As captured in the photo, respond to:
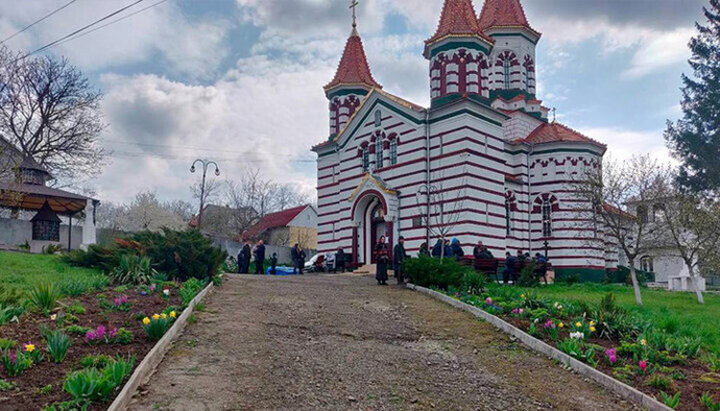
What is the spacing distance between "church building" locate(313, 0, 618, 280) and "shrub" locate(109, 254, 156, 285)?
12.4 m

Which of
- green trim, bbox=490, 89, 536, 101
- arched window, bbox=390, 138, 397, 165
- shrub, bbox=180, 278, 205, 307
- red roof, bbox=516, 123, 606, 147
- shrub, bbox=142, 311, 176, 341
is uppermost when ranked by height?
green trim, bbox=490, 89, 536, 101

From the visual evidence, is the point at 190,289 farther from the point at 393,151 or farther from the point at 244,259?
the point at 393,151

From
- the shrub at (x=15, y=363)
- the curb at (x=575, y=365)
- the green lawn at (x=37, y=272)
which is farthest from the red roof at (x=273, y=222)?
the shrub at (x=15, y=363)

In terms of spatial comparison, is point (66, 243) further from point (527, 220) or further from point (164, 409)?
point (164, 409)

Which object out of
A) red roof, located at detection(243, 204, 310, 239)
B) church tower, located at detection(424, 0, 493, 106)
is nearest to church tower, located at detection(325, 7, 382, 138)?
church tower, located at detection(424, 0, 493, 106)

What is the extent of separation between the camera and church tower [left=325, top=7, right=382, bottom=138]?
32.7m

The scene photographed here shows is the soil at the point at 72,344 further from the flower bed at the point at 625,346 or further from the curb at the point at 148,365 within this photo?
the flower bed at the point at 625,346

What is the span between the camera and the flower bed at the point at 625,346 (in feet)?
26.1

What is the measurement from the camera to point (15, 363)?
6.94 metres

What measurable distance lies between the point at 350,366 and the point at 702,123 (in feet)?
107

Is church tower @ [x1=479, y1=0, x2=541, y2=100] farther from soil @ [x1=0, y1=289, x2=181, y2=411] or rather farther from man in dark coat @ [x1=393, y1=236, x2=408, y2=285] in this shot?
soil @ [x1=0, y1=289, x2=181, y2=411]

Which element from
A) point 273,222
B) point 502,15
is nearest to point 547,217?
point 502,15

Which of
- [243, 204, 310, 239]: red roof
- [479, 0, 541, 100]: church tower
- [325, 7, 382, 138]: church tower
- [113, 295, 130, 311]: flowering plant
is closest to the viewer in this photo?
[113, 295, 130, 311]: flowering plant

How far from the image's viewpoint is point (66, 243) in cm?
→ 2961
